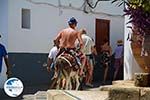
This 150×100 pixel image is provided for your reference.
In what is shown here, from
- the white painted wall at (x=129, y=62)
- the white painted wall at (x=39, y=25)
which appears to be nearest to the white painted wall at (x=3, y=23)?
the white painted wall at (x=39, y=25)

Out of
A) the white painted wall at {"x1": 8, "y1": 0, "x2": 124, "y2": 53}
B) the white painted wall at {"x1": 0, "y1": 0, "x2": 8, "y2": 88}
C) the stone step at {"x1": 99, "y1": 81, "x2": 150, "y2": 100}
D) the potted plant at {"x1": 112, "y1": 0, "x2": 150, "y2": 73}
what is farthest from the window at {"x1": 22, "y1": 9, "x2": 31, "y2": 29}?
the stone step at {"x1": 99, "y1": 81, "x2": 150, "y2": 100}

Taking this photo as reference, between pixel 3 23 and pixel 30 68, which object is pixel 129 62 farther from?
pixel 30 68

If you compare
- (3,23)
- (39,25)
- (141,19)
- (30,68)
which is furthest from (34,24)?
(141,19)

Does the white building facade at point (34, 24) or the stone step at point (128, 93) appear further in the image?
the white building facade at point (34, 24)

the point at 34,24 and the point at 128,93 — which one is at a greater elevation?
the point at 34,24

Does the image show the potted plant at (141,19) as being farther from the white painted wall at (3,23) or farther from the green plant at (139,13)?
the white painted wall at (3,23)

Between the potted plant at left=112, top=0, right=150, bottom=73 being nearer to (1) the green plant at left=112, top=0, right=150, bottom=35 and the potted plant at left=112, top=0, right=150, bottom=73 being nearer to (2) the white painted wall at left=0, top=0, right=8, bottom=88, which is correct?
(1) the green plant at left=112, top=0, right=150, bottom=35

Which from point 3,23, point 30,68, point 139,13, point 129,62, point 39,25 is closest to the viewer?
point 139,13

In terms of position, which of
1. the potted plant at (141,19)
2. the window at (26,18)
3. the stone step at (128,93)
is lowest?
the stone step at (128,93)

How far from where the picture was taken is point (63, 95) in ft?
12.3

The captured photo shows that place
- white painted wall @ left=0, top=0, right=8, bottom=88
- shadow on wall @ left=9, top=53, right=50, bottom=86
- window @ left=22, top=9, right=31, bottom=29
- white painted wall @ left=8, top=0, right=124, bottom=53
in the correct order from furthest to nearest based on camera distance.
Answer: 1. window @ left=22, top=9, right=31, bottom=29
2. shadow on wall @ left=9, top=53, right=50, bottom=86
3. white painted wall @ left=8, top=0, right=124, bottom=53
4. white painted wall @ left=0, top=0, right=8, bottom=88

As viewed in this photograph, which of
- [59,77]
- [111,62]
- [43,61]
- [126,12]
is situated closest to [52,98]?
[126,12]

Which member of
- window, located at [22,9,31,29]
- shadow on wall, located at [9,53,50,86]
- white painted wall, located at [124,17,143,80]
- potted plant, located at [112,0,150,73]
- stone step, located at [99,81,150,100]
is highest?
window, located at [22,9,31,29]

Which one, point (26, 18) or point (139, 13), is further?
point (26, 18)
